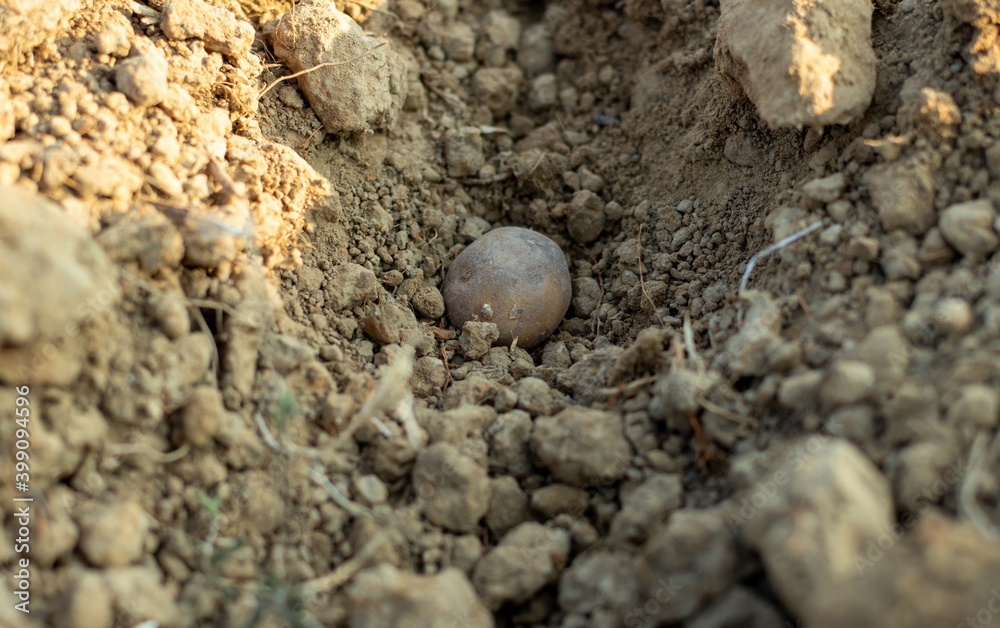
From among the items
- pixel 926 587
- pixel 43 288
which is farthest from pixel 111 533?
pixel 926 587

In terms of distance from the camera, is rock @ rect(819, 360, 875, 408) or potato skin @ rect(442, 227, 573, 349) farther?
potato skin @ rect(442, 227, 573, 349)

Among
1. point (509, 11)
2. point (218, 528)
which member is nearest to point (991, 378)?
point (218, 528)

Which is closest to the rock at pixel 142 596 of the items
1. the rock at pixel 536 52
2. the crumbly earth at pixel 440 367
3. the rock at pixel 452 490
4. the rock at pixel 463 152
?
the crumbly earth at pixel 440 367

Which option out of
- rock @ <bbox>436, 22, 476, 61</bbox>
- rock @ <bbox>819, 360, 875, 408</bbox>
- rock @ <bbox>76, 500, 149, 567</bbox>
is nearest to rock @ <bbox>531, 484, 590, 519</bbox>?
rock @ <bbox>819, 360, 875, 408</bbox>

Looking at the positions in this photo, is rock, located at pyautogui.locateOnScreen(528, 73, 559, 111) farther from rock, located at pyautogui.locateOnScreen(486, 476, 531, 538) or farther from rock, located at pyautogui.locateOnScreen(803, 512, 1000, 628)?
rock, located at pyautogui.locateOnScreen(803, 512, 1000, 628)

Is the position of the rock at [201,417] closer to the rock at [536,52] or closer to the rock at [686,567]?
the rock at [686,567]

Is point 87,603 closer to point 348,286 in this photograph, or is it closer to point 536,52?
point 348,286
